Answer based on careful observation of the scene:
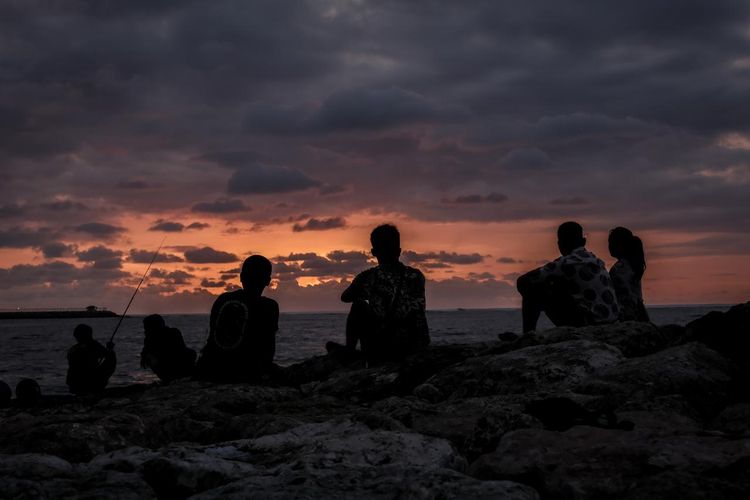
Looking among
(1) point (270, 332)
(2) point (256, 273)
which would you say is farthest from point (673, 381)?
(2) point (256, 273)

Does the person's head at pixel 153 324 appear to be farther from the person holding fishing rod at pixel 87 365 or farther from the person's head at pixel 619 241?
the person's head at pixel 619 241

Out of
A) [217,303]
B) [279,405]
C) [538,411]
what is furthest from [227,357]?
[538,411]

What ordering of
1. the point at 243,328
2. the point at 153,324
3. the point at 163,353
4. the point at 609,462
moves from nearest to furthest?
the point at 609,462
the point at 243,328
the point at 163,353
the point at 153,324

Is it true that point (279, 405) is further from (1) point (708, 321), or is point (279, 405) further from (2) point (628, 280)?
(2) point (628, 280)

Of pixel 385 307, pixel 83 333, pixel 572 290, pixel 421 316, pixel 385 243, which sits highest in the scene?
pixel 385 243

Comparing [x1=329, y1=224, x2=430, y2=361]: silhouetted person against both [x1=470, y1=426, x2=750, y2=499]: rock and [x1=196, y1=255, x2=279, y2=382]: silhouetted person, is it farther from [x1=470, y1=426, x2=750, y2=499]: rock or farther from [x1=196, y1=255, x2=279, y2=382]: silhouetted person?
[x1=470, y1=426, x2=750, y2=499]: rock

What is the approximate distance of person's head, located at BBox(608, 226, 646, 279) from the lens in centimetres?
873

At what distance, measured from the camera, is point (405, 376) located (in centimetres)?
680

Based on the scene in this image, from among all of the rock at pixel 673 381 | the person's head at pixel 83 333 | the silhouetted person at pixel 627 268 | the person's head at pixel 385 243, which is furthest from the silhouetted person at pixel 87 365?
the rock at pixel 673 381

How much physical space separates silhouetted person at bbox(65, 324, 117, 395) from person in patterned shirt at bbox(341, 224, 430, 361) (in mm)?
6281

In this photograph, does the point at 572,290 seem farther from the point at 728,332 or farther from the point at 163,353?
the point at 163,353

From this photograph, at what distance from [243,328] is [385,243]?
1834mm

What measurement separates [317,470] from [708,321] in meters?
4.79

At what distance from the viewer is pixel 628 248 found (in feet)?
29.0
